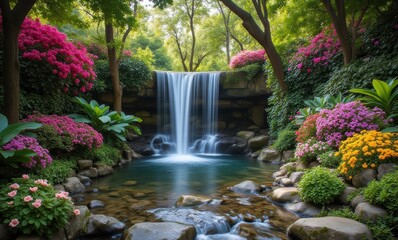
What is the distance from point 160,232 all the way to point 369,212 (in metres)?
2.48

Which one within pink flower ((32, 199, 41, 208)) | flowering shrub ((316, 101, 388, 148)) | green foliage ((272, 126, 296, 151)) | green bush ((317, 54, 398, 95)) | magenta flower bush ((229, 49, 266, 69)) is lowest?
pink flower ((32, 199, 41, 208))

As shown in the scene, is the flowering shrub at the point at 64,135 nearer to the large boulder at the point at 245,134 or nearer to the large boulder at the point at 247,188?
the large boulder at the point at 247,188

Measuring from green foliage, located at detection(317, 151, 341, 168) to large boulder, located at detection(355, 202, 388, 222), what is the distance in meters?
2.01

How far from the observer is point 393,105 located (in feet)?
20.6

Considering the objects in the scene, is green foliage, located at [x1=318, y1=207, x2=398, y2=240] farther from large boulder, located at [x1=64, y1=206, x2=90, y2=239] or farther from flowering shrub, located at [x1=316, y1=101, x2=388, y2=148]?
large boulder, located at [x1=64, y1=206, x2=90, y2=239]

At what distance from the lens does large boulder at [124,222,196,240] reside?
3.19 metres

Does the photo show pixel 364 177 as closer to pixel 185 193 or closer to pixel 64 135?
pixel 185 193

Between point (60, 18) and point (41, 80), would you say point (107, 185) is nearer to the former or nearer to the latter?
point (41, 80)

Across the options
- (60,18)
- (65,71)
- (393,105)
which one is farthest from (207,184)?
(60,18)

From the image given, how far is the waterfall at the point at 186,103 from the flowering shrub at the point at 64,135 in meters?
6.97

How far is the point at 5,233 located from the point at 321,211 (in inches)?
149

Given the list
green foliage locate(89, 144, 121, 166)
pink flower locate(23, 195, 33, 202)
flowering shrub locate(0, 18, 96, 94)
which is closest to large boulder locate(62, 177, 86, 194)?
green foliage locate(89, 144, 121, 166)

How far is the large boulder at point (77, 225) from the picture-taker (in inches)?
131

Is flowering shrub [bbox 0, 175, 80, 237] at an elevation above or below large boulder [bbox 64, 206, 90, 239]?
above
